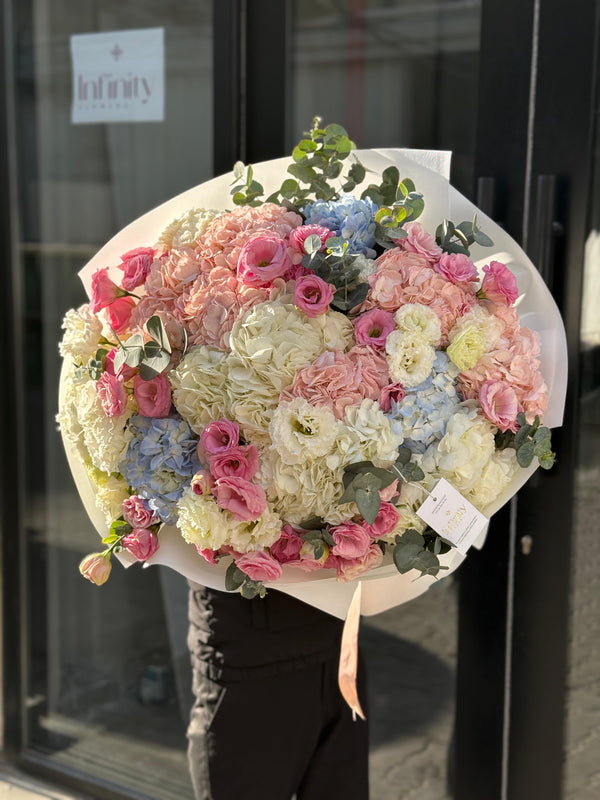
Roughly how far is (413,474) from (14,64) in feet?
7.08

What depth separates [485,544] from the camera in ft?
7.34

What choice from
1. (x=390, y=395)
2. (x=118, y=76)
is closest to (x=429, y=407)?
(x=390, y=395)

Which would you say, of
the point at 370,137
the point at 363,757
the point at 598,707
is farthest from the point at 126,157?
the point at 598,707

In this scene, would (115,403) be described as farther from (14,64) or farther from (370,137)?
(14,64)

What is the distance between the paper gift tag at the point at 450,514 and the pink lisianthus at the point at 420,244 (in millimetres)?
365

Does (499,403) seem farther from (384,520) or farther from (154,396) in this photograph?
(154,396)

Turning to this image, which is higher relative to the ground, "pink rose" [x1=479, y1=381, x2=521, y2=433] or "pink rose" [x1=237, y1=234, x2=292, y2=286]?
"pink rose" [x1=237, y1=234, x2=292, y2=286]

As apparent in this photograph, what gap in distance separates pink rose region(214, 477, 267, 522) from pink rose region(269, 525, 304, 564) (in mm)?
103

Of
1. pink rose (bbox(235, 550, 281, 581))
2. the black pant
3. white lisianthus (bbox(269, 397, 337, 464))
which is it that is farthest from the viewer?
the black pant

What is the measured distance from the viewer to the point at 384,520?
4.63 ft

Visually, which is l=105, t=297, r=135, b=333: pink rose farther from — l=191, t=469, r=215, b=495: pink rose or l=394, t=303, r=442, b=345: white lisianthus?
l=394, t=303, r=442, b=345: white lisianthus

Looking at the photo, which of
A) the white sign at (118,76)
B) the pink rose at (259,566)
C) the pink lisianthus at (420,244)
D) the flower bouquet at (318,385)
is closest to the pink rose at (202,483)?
the flower bouquet at (318,385)

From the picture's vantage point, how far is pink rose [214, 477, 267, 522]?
138cm

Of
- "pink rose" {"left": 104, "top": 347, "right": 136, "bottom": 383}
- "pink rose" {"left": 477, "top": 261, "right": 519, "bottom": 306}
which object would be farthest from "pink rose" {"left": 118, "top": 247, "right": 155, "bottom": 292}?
"pink rose" {"left": 477, "top": 261, "right": 519, "bottom": 306}
